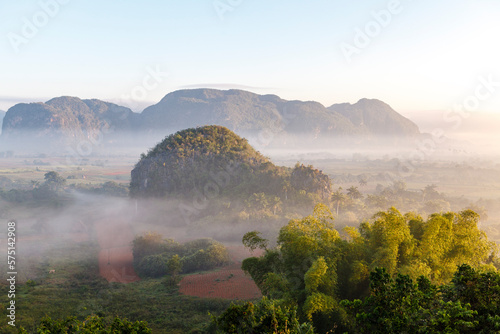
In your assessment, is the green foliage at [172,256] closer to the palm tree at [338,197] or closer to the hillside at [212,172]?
the hillside at [212,172]

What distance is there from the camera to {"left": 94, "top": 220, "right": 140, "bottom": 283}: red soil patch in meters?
30.8

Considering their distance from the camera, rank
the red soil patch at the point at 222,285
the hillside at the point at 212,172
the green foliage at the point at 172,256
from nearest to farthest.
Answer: the red soil patch at the point at 222,285 < the green foliage at the point at 172,256 < the hillside at the point at 212,172

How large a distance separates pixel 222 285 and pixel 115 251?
59.8 feet

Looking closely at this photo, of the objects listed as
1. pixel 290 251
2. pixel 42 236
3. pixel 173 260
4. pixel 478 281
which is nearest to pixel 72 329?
pixel 290 251

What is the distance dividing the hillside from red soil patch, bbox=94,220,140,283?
9.71 metres

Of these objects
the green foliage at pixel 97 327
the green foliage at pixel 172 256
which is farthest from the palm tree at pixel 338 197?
the green foliage at pixel 97 327

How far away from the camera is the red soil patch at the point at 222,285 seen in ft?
81.1

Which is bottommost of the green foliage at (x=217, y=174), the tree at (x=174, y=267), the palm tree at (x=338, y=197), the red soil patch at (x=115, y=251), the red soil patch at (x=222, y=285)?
the red soil patch at (x=115, y=251)

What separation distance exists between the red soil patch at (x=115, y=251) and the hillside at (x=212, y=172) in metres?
9.71

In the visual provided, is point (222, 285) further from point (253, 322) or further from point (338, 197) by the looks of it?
point (338, 197)

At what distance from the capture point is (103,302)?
69.3 ft

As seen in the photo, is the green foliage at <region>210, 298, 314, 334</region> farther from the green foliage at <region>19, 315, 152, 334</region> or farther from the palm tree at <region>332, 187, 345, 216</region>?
the palm tree at <region>332, 187, 345, 216</region>

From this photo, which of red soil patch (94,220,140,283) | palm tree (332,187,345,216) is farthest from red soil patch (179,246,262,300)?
palm tree (332,187,345,216)

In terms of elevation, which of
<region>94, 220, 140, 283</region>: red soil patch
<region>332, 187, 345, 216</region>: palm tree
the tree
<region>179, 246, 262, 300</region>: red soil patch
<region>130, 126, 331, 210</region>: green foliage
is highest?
<region>130, 126, 331, 210</region>: green foliage
